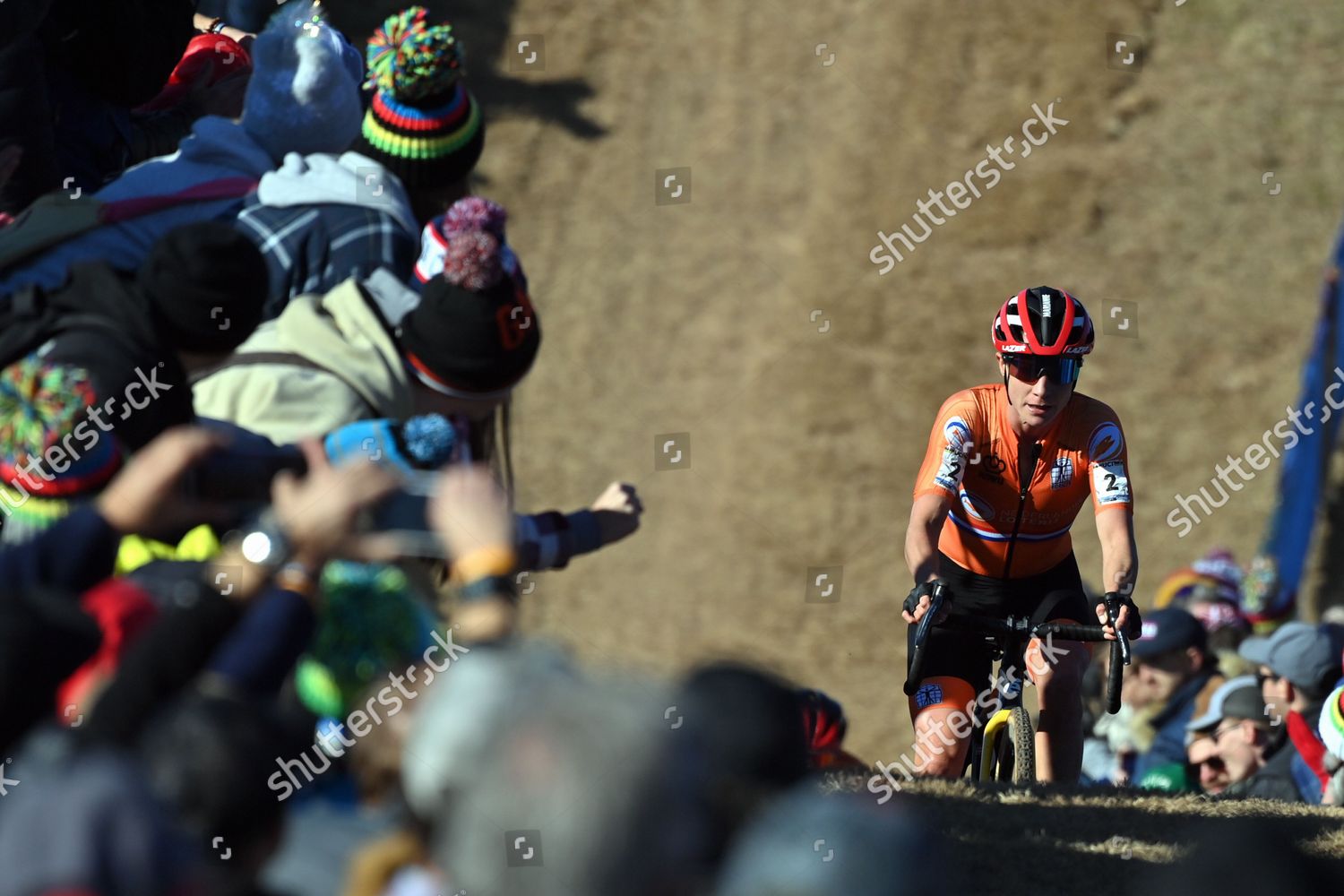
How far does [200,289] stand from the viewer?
16.2 feet

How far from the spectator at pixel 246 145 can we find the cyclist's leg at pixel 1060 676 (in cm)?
352

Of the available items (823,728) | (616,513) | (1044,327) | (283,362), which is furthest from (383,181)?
(1044,327)

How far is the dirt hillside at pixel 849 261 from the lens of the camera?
1783 centimetres

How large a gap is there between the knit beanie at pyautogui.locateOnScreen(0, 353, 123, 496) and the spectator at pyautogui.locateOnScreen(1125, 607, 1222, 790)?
6535mm

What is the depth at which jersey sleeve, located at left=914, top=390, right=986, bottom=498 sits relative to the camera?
24.2ft

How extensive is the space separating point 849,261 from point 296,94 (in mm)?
12977

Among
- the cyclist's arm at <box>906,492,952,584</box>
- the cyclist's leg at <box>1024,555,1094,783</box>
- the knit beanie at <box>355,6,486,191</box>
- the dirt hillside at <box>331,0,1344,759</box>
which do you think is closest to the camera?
the knit beanie at <box>355,6,486,191</box>

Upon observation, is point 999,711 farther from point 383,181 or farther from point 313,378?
point 313,378

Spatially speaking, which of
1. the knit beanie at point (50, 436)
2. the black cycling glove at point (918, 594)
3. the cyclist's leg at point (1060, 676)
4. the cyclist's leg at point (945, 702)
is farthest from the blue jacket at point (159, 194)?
the cyclist's leg at point (1060, 676)

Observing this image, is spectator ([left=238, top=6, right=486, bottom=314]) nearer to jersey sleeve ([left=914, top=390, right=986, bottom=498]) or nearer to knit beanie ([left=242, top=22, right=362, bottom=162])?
knit beanie ([left=242, top=22, right=362, bottom=162])

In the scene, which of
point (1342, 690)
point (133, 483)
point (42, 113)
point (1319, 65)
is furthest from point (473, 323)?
point (1319, 65)

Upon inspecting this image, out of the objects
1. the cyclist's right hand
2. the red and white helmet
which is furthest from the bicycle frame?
the red and white helmet

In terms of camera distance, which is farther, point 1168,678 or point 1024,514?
point 1168,678

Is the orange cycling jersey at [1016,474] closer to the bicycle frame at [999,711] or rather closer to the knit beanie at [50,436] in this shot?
the bicycle frame at [999,711]
